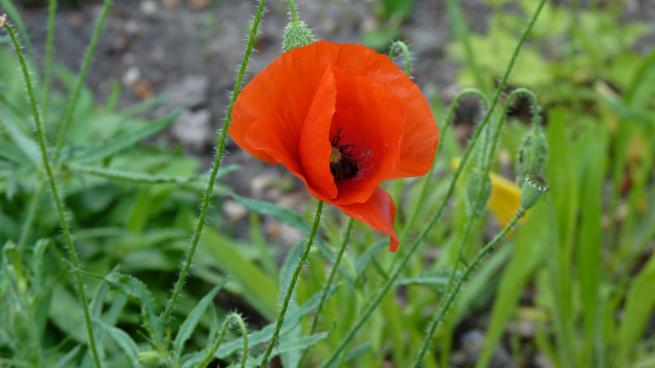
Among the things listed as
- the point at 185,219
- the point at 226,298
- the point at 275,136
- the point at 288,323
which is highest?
the point at 275,136

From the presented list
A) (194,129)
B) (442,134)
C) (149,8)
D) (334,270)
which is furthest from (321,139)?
(149,8)

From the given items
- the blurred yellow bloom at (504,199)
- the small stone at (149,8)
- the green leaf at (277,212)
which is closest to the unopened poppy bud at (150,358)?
the green leaf at (277,212)

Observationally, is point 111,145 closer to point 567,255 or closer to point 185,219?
point 185,219

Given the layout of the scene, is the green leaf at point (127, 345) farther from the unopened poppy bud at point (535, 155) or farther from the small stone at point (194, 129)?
the small stone at point (194, 129)

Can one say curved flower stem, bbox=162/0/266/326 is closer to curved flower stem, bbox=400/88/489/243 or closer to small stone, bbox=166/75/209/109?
curved flower stem, bbox=400/88/489/243

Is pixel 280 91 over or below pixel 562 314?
over

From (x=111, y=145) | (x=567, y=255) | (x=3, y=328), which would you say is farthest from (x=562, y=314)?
(x=3, y=328)
